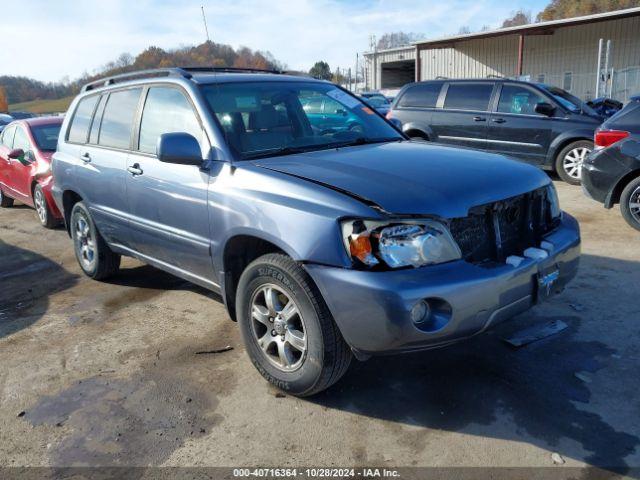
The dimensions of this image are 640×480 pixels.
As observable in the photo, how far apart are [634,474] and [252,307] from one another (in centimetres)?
208

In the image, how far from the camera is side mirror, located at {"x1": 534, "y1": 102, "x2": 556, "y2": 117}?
9.06m

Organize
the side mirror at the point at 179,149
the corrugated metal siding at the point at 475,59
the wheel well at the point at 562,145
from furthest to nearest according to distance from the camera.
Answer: the corrugated metal siding at the point at 475,59
the wheel well at the point at 562,145
the side mirror at the point at 179,149

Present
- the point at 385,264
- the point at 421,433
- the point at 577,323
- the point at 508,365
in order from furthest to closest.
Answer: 1. the point at 577,323
2. the point at 508,365
3. the point at 421,433
4. the point at 385,264

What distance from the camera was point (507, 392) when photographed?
3.13 m

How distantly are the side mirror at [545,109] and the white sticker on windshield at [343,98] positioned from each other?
5.69m

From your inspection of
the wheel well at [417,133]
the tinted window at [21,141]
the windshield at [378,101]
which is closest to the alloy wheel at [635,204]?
the wheel well at [417,133]

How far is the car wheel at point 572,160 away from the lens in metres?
8.93

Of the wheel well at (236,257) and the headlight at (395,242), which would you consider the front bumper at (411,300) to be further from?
the wheel well at (236,257)

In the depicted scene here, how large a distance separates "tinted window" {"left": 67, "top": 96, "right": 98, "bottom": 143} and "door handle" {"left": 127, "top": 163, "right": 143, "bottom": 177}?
1.21 m

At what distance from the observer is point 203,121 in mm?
3578

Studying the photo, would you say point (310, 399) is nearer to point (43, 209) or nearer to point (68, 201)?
point (68, 201)

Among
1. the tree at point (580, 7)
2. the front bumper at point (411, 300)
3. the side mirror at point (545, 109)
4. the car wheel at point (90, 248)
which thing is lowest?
the car wheel at point (90, 248)

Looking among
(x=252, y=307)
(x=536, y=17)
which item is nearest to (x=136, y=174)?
(x=252, y=307)

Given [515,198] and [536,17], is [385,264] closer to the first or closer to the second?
[515,198]
